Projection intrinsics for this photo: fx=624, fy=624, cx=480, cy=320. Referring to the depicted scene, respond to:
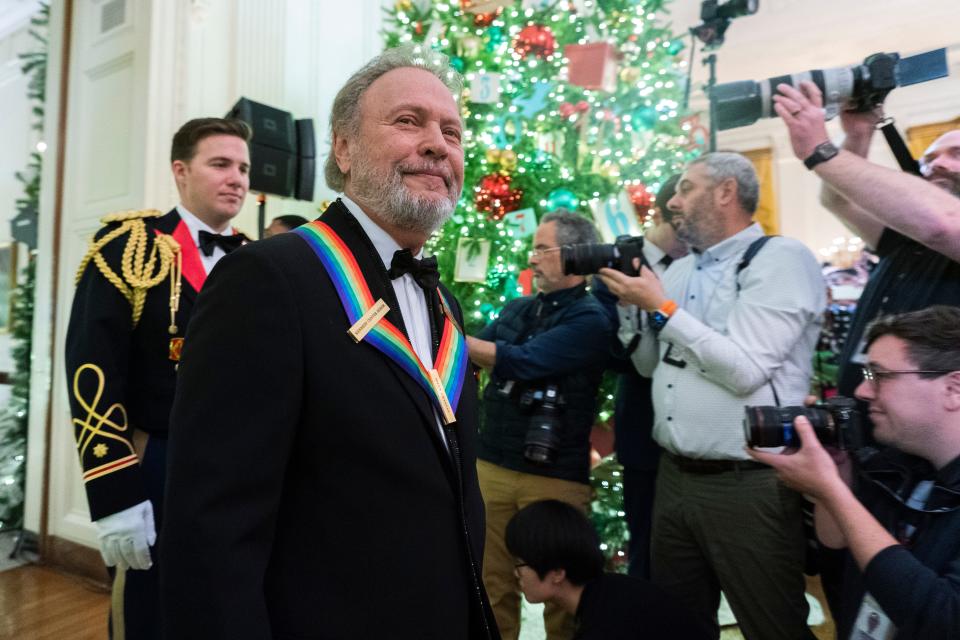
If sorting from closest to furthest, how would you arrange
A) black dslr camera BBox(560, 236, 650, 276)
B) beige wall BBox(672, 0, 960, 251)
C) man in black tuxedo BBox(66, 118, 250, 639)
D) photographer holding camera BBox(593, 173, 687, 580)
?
man in black tuxedo BBox(66, 118, 250, 639)
black dslr camera BBox(560, 236, 650, 276)
photographer holding camera BBox(593, 173, 687, 580)
beige wall BBox(672, 0, 960, 251)

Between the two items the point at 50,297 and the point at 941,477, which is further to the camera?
the point at 50,297

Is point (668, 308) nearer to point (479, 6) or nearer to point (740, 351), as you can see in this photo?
point (740, 351)

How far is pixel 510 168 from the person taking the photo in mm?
3164

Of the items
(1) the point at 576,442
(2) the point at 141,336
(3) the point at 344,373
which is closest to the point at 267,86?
(2) the point at 141,336

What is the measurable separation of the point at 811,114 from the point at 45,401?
3480 mm

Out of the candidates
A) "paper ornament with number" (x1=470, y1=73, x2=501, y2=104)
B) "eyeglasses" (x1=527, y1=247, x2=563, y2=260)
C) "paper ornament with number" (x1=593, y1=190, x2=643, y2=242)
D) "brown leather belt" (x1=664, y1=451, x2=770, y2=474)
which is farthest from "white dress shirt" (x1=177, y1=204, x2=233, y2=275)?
"paper ornament with number" (x1=593, y1=190, x2=643, y2=242)

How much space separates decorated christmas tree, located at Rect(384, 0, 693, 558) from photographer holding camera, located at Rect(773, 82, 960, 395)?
150cm

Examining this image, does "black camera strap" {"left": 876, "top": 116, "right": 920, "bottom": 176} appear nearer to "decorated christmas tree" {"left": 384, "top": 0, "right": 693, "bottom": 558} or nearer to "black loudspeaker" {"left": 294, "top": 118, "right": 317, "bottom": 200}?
"decorated christmas tree" {"left": 384, "top": 0, "right": 693, "bottom": 558}

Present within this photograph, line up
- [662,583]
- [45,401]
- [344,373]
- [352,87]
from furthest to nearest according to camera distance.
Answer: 1. [45,401]
2. [662,583]
3. [352,87]
4. [344,373]

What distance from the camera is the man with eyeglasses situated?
3.49 ft

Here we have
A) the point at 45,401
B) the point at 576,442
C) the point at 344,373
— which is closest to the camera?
the point at 344,373

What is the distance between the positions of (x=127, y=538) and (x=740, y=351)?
150 cm

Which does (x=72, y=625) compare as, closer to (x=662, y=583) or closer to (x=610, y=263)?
(x=662, y=583)

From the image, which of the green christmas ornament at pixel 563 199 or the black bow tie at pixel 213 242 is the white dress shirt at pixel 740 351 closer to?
the black bow tie at pixel 213 242
